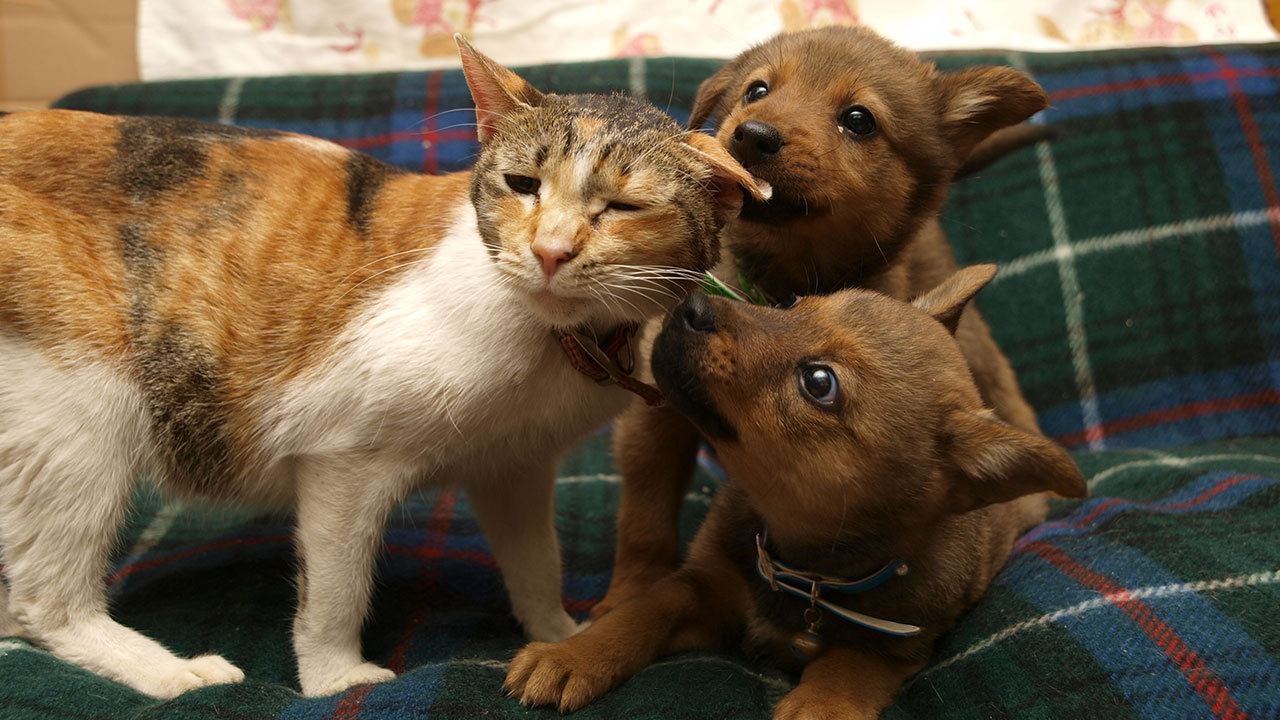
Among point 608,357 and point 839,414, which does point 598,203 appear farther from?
point 839,414

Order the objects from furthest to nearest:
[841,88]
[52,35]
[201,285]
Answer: [52,35], [841,88], [201,285]

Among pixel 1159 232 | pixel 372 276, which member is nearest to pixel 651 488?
pixel 372 276

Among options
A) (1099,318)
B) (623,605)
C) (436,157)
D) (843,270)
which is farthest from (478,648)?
(1099,318)

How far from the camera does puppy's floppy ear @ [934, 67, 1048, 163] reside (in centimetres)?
182

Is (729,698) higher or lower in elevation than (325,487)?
lower

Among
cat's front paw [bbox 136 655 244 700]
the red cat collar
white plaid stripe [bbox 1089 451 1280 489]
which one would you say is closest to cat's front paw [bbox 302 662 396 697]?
cat's front paw [bbox 136 655 244 700]

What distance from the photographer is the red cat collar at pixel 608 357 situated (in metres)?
1.52

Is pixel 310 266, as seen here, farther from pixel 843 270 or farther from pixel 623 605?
pixel 843 270

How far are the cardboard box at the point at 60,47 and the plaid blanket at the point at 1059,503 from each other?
32 cm

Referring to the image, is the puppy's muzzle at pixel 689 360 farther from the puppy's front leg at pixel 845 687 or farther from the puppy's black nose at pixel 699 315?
the puppy's front leg at pixel 845 687

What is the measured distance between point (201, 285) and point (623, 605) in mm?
881

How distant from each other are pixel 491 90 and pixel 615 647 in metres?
0.90

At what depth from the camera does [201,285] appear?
5.33 feet

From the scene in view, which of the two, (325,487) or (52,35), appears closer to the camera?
(325,487)
